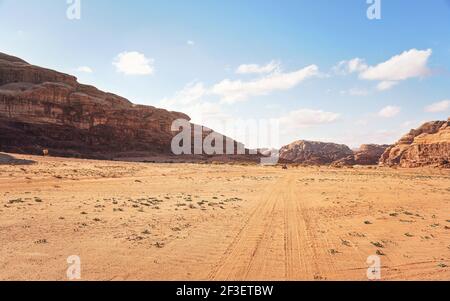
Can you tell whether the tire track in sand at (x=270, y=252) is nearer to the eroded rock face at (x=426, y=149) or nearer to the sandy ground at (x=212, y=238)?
the sandy ground at (x=212, y=238)

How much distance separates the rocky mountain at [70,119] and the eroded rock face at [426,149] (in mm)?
58953

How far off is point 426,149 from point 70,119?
81582 millimetres

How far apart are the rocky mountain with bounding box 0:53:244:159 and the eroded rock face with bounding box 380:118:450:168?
59.0 metres

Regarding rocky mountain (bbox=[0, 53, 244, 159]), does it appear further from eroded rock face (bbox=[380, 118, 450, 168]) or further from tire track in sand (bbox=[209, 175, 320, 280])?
eroded rock face (bbox=[380, 118, 450, 168])

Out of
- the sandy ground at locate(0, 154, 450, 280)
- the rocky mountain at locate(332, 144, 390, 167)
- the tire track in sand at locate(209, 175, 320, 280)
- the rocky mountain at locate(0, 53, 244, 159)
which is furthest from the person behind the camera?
the rocky mountain at locate(332, 144, 390, 167)

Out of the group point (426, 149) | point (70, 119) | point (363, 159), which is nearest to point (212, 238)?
point (70, 119)

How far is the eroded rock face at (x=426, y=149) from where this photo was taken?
238 ft

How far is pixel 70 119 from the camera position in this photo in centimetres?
7500

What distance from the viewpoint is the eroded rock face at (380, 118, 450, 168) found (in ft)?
238

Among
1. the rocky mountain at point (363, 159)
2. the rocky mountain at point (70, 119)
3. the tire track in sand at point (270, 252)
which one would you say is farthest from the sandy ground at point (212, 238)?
the rocky mountain at point (363, 159)

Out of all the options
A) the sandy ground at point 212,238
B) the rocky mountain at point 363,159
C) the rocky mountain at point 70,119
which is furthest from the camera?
the rocky mountain at point 363,159

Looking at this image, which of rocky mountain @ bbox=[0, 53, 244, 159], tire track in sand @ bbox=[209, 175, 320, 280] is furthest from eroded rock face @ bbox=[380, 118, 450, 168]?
tire track in sand @ bbox=[209, 175, 320, 280]

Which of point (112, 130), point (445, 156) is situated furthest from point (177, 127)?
point (445, 156)

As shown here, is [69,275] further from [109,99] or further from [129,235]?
[109,99]
